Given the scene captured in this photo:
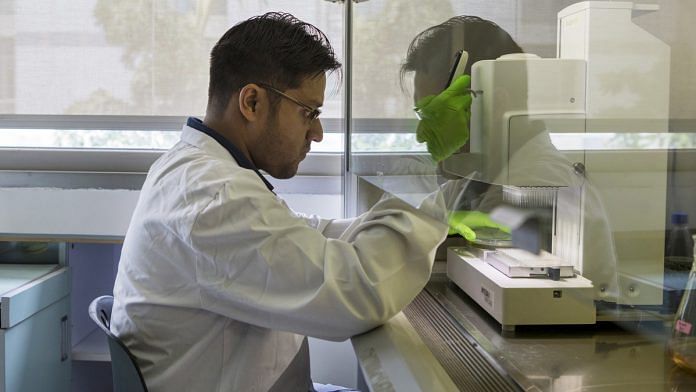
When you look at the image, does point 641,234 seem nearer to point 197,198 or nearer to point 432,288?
point 197,198

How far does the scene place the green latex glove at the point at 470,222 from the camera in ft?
3.54

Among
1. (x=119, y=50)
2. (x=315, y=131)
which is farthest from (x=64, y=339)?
(x=315, y=131)

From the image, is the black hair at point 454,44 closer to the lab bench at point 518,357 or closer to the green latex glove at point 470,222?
the green latex glove at point 470,222

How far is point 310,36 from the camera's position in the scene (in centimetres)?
139

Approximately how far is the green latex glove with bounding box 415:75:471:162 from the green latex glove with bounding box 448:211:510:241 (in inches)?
4.0

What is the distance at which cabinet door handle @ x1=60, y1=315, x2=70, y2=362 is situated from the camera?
7.61ft

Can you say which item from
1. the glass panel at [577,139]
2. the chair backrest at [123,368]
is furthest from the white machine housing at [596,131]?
the chair backrest at [123,368]

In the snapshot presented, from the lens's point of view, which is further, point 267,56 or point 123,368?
point 267,56

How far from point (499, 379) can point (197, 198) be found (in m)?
0.57

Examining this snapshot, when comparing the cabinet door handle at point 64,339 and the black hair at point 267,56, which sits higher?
the black hair at point 267,56

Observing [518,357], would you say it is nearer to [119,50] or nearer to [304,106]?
[304,106]

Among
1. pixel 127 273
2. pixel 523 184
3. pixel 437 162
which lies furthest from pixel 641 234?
pixel 127 273

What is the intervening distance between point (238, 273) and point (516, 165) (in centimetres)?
48

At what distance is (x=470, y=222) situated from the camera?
1158 millimetres
